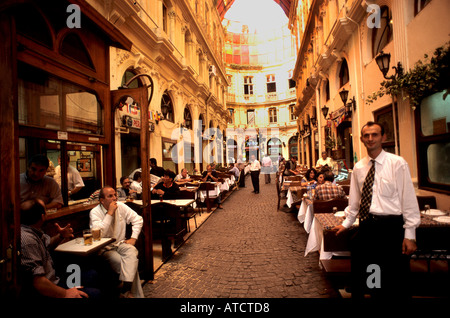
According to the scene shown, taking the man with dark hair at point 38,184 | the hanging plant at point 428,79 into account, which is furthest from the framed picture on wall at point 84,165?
the hanging plant at point 428,79

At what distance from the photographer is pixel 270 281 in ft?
11.6

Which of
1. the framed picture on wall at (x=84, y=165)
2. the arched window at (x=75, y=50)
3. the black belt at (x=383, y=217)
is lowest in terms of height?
the black belt at (x=383, y=217)

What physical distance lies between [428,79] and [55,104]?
5923mm

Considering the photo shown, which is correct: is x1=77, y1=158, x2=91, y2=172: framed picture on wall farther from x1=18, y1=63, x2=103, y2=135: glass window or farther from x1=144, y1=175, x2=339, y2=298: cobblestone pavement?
x1=144, y1=175, x2=339, y2=298: cobblestone pavement

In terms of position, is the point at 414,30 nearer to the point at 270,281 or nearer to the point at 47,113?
the point at 270,281

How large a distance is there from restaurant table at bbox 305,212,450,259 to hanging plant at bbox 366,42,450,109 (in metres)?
2.21

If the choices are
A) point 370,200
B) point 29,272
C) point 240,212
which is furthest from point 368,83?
point 29,272

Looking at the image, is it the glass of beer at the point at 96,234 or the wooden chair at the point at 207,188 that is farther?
the wooden chair at the point at 207,188

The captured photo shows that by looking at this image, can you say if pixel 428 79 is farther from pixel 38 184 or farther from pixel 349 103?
pixel 38 184

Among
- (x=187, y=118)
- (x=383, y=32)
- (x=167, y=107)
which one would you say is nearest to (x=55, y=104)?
(x=383, y=32)

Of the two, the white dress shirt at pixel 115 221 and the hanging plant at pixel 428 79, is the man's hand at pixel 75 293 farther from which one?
the hanging plant at pixel 428 79

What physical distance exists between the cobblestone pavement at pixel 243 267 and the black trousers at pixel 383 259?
964mm

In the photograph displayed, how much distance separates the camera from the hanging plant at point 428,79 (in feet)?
12.3
